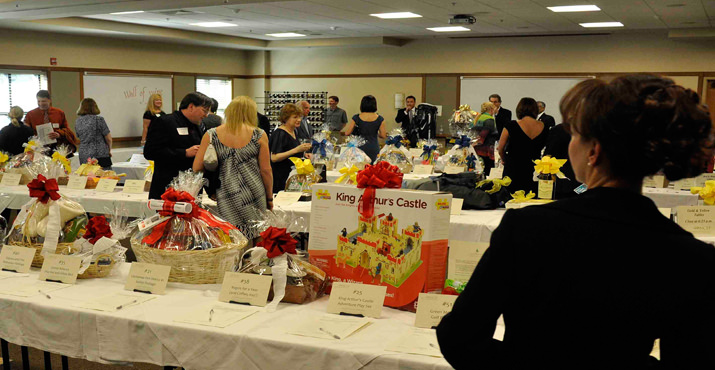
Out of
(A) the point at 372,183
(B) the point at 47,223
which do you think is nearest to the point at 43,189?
(B) the point at 47,223

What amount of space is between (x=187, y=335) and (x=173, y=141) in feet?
8.64

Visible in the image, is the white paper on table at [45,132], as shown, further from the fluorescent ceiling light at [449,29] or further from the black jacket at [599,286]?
the fluorescent ceiling light at [449,29]

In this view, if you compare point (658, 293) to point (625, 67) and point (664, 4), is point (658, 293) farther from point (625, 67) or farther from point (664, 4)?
point (625, 67)

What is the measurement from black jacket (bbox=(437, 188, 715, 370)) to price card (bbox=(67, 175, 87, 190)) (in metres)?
4.60

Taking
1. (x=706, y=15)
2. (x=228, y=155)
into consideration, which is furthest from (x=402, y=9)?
(x=228, y=155)

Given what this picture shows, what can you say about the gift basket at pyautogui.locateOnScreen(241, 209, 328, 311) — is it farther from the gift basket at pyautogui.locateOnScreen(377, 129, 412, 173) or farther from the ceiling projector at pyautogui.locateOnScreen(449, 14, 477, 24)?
the ceiling projector at pyautogui.locateOnScreen(449, 14, 477, 24)

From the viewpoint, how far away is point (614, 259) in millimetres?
954

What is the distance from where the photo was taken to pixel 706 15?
9.35 metres

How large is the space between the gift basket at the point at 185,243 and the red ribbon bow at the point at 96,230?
166mm

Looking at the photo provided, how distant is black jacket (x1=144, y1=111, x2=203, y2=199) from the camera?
4.21 meters

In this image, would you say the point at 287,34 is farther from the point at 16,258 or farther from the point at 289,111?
the point at 16,258

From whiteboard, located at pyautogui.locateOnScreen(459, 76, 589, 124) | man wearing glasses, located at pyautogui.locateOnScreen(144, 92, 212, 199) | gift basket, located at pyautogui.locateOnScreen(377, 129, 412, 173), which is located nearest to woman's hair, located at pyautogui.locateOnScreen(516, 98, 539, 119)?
gift basket, located at pyautogui.locateOnScreen(377, 129, 412, 173)

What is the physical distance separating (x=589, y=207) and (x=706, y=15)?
32.2 ft

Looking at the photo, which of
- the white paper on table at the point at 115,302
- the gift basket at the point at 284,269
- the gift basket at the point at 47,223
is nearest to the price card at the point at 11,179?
the gift basket at the point at 47,223
